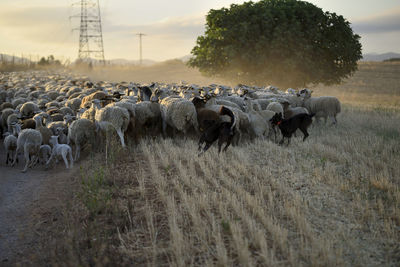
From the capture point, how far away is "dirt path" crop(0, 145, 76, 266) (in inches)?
191

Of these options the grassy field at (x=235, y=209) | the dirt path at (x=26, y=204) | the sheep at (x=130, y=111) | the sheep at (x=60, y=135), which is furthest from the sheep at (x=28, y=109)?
the grassy field at (x=235, y=209)

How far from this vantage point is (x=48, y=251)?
14.9 feet

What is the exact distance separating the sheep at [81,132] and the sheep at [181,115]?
2.35 metres

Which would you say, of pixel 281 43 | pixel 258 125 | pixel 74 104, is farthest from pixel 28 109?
pixel 281 43

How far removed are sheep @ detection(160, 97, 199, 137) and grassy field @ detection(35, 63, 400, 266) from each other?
1.09m

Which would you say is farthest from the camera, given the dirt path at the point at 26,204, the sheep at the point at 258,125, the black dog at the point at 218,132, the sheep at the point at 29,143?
the sheep at the point at 258,125

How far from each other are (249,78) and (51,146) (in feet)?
81.4

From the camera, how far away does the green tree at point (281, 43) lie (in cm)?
2753

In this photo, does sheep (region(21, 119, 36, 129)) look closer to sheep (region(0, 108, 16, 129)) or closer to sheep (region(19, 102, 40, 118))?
sheep (region(19, 102, 40, 118))

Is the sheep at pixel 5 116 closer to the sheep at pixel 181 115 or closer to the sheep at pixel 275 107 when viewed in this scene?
the sheep at pixel 181 115

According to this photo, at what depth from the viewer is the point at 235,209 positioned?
215 inches

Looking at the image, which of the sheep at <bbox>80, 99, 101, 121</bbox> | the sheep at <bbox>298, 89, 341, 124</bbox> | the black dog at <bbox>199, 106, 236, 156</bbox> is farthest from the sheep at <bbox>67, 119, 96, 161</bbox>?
the sheep at <bbox>298, 89, 341, 124</bbox>

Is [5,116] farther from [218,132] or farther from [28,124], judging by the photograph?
[218,132]

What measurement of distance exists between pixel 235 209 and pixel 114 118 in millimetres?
5287
